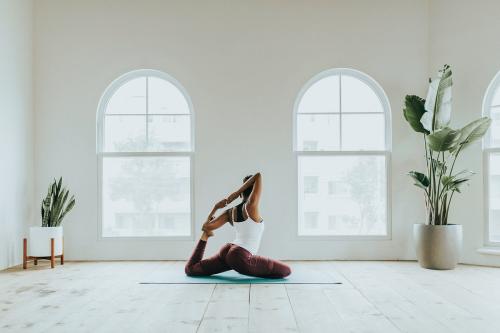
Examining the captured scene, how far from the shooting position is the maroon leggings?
458 cm

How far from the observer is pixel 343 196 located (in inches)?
241

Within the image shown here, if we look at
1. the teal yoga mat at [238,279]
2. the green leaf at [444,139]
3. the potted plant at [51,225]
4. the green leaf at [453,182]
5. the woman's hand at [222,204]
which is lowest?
the teal yoga mat at [238,279]

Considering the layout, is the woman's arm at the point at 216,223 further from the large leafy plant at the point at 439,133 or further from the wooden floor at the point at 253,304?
the large leafy plant at the point at 439,133

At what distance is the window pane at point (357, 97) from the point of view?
6.15 metres

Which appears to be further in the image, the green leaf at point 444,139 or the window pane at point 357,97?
the window pane at point 357,97

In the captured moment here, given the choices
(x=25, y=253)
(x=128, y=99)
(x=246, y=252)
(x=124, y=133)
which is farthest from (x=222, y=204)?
(x=25, y=253)

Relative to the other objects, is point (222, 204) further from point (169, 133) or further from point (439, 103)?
point (439, 103)

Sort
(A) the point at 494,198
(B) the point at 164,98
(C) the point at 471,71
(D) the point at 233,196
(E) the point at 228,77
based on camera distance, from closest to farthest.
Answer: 1. (D) the point at 233,196
2. (A) the point at 494,198
3. (C) the point at 471,71
4. (E) the point at 228,77
5. (B) the point at 164,98

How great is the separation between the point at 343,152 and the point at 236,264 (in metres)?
2.13

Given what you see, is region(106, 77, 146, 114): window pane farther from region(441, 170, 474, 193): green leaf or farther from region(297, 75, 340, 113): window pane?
region(441, 170, 474, 193): green leaf

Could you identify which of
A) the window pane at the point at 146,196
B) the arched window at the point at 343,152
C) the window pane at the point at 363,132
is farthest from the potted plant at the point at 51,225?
the window pane at the point at 363,132

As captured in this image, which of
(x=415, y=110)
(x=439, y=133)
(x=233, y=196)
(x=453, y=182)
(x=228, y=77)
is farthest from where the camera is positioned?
(x=228, y=77)

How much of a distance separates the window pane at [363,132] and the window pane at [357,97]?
0.26 ft

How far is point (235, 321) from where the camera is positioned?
127 inches
